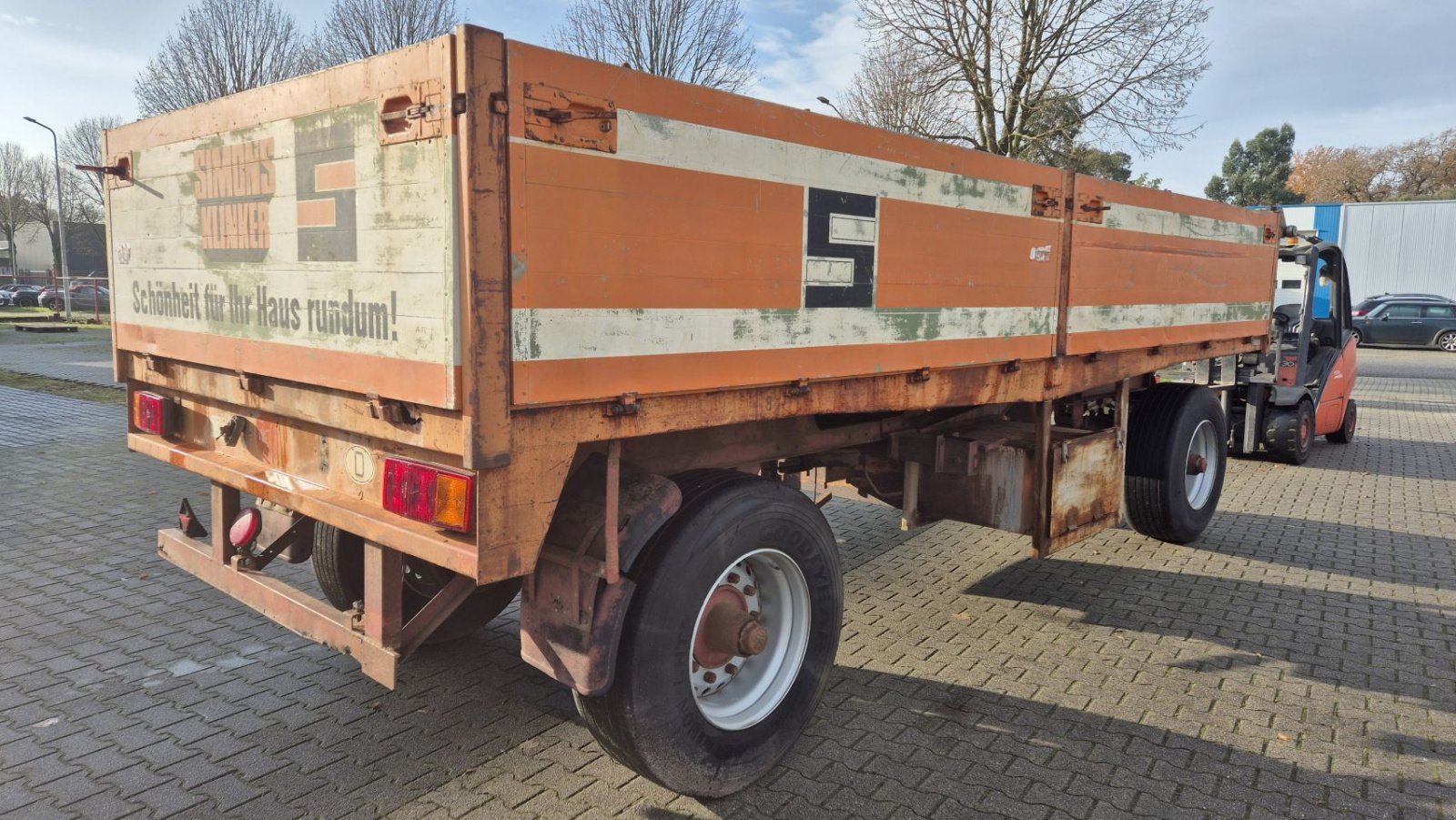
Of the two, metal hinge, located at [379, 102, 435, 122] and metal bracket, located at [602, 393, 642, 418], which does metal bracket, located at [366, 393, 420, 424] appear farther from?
metal hinge, located at [379, 102, 435, 122]

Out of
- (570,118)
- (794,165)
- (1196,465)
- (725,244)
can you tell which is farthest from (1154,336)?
(570,118)

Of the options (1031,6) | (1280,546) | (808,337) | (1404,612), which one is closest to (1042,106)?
(1031,6)

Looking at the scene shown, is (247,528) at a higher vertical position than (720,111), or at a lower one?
lower

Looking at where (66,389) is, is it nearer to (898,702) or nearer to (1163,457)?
(898,702)

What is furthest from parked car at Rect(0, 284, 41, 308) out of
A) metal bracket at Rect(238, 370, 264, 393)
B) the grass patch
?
metal bracket at Rect(238, 370, 264, 393)

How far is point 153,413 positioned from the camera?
13.0ft

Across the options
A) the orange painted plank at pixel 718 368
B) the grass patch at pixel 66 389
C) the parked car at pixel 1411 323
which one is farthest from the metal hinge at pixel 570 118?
the parked car at pixel 1411 323

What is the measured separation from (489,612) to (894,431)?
221cm

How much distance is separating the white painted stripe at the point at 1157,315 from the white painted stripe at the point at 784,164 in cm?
109

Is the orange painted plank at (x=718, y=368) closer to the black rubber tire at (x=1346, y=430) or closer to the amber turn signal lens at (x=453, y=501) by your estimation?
the amber turn signal lens at (x=453, y=501)

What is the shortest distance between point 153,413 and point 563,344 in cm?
251

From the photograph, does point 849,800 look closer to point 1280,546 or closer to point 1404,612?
point 1404,612

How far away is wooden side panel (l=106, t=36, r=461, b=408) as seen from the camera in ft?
8.10

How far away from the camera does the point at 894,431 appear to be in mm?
4676
